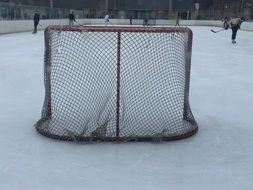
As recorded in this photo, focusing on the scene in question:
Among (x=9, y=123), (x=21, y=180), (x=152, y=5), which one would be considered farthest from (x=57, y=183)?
(x=152, y=5)

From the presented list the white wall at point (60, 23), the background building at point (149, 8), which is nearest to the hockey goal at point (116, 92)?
the white wall at point (60, 23)

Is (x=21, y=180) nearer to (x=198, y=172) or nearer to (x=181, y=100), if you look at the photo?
(x=198, y=172)

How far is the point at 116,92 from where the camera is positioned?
4168 millimetres

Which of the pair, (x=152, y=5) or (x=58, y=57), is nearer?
(x=58, y=57)

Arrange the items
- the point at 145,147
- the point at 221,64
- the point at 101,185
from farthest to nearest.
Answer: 1. the point at 221,64
2. the point at 145,147
3. the point at 101,185

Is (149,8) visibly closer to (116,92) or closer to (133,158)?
(116,92)

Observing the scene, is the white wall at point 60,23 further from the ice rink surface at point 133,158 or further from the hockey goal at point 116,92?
the ice rink surface at point 133,158

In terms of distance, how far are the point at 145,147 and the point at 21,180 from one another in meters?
1.15

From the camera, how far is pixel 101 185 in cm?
277

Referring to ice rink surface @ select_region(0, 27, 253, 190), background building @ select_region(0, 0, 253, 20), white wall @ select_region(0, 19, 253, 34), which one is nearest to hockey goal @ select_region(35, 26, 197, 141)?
ice rink surface @ select_region(0, 27, 253, 190)

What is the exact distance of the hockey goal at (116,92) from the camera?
147 inches

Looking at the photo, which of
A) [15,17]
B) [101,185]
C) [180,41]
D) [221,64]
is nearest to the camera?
[101,185]

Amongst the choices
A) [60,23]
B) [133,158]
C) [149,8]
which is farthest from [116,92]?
[149,8]

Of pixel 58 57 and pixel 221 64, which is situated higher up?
pixel 58 57
